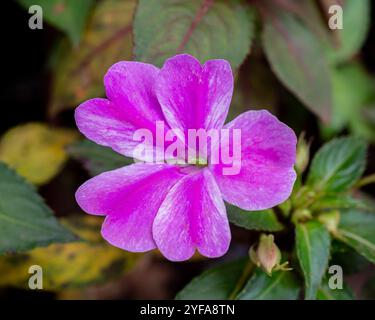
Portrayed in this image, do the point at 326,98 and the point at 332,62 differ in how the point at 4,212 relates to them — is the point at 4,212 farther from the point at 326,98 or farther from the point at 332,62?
the point at 332,62

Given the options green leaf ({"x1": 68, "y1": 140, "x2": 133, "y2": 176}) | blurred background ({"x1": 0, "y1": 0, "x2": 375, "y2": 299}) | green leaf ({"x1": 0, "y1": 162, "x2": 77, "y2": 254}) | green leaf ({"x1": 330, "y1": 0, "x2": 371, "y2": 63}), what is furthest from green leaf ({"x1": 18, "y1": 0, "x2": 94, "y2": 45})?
green leaf ({"x1": 330, "y1": 0, "x2": 371, "y2": 63})

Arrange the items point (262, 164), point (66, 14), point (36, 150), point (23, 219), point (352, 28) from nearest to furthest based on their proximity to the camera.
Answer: point (262, 164)
point (23, 219)
point (66, 14)
point (36, 150)
point (352, 28)

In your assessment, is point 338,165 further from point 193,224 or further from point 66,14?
point 66,14

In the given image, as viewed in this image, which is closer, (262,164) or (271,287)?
(262,164)

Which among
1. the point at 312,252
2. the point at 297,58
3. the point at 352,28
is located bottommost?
the point at 312,252

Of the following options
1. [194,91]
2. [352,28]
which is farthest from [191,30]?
[352,28]

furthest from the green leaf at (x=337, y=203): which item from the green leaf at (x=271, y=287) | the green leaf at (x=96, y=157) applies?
the green leaf at (x=96, y=157)
